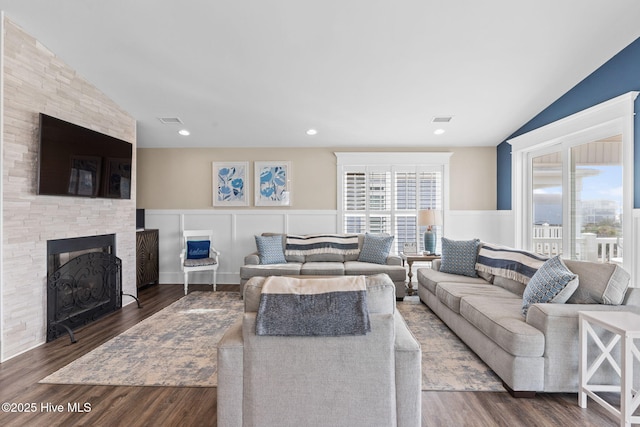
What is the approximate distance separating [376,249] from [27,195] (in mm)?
4179

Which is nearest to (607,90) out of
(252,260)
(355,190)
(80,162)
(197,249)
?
(355,190)

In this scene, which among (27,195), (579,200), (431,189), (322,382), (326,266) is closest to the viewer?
(322,382)

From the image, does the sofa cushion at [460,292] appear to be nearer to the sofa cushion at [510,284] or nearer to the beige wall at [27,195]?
the sofa cushion at [510,284]

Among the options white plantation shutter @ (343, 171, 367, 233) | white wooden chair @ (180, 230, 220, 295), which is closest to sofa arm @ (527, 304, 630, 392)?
white plantation shutter @ (343, 171, 367, 233)

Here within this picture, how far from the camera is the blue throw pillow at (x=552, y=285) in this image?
8.07 feet

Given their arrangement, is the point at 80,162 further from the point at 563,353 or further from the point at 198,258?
the point at 563,353

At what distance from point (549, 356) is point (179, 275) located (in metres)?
5.41

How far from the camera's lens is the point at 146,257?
5.41m

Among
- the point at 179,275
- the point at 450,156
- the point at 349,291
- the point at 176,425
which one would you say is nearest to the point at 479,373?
the point at 349,291

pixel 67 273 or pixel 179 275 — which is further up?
pixel 67 273

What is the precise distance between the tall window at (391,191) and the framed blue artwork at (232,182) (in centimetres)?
167

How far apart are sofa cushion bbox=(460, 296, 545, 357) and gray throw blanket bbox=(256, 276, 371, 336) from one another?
1326 millimetres

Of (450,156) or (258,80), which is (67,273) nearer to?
(258,80)

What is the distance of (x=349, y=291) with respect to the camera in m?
1.71
